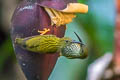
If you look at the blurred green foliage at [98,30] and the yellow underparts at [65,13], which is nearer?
the yellow underparts at [65,13]

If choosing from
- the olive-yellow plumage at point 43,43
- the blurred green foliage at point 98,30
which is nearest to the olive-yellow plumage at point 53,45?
the olive-yellow plumage at point 43,43

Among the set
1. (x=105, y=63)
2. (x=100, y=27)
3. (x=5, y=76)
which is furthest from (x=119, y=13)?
(x=5, y=76)

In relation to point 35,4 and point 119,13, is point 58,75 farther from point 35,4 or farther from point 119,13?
point 119,13

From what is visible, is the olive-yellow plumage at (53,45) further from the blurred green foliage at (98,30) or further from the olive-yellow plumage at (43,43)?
the blurred green foliage at (98,30)

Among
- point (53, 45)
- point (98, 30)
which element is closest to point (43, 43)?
point (53, 45)

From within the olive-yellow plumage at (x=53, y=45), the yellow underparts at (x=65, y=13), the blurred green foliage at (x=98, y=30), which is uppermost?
the yellow underparts at (x=65, y=13)

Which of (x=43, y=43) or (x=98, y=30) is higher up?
(x=43, y=43)

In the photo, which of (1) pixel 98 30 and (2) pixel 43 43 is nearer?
(2) pixel 43 43

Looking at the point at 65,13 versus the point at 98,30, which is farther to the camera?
the point at 98,30

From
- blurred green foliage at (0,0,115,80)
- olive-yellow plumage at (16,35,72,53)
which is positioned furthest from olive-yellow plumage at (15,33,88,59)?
blurred green foliage at (0,0,115,80)

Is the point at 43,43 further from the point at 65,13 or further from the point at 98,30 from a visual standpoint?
the point at 98,30
